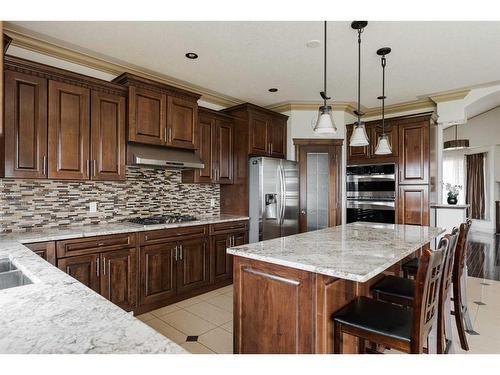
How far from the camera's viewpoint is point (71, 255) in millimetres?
2607

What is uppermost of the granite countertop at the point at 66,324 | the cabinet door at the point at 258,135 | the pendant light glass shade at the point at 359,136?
the cabinet door at the point at 258,135

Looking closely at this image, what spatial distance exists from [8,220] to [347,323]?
300 centimetres

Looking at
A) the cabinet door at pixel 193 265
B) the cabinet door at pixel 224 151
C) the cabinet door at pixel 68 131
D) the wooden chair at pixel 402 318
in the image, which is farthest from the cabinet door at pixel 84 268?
the wooden chair at pixel 402 318

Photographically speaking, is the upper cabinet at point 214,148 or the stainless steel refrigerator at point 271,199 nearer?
the upper cabinet at point 214,148

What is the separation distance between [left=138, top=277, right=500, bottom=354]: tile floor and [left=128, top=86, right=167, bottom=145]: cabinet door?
6.15 feet

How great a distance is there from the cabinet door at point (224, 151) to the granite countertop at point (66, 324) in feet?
9.81

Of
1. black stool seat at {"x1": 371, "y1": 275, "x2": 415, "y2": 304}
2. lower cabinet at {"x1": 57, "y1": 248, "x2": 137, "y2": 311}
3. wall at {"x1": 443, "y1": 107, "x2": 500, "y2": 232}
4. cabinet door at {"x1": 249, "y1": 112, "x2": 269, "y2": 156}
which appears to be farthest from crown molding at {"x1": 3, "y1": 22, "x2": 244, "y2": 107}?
wall at {"x1": 443, "y1": 107, "x2": 500, "y2": 232}

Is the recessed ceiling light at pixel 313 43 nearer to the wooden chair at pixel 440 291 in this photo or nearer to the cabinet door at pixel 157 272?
the wooden chair at pixel 440 291

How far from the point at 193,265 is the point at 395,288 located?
227 cm

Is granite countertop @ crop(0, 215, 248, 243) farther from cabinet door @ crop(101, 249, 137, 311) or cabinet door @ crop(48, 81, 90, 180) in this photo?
cabinet door @ crop(48, 81, 90, 180)

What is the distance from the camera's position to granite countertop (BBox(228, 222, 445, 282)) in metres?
1.51

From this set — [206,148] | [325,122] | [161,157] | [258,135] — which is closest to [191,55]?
[161,157]

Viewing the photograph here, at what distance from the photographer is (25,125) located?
2.61m

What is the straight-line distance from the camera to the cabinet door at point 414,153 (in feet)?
14.7
